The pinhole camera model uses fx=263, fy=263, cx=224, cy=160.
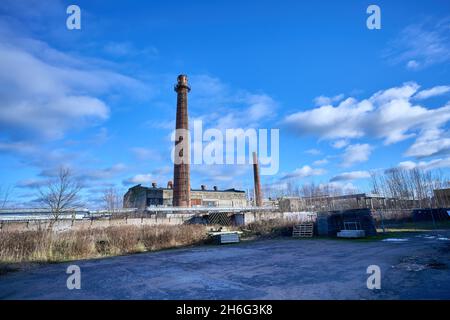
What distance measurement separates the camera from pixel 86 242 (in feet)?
40.7

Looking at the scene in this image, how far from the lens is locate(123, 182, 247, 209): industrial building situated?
39406 mm

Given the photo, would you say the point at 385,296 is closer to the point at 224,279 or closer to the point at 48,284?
the point at 224,279

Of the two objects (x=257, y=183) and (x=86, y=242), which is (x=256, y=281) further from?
(x=257, y=183)

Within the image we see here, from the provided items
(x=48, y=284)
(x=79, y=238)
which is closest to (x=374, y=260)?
(x=48, y=284)

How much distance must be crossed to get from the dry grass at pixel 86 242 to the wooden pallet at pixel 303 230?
686 cm

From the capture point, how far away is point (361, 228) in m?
16.1

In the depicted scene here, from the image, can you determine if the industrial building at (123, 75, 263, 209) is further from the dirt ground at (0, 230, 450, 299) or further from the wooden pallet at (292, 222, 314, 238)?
the dirt ground at (0, 230, 450, 299)

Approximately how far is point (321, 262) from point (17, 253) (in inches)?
458

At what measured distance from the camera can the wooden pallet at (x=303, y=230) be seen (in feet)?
61.0

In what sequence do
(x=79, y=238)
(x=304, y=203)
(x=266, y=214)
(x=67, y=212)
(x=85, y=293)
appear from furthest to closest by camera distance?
(x=304, y=203), (x=266, y=214), (x=67, y=212), (x=79, y=238), (x=85, y=293)

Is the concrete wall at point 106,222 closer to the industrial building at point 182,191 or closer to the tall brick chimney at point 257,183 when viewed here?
the industrial building at point 182,191

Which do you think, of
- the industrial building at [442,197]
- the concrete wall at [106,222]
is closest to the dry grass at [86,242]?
the concrete wall at [106,222]

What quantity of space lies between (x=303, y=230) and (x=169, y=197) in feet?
84.8
